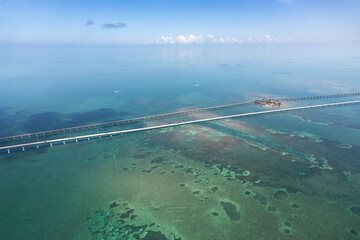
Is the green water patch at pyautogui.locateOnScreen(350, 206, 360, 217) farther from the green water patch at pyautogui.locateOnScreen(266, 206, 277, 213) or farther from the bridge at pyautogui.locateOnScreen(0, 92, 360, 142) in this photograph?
the bridge at pyautogui.locateOnScreen(0, 92, 360, 142)

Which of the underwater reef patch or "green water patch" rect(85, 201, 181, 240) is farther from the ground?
the underwater reef patch

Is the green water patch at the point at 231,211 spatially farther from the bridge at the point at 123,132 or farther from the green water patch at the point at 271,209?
the bridge at the point at 123,132

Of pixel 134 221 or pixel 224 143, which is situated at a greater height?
pixel 224 143

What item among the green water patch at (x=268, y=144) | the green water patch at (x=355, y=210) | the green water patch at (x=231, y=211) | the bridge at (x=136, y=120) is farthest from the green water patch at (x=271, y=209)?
the bridge at (x=136, y=120)

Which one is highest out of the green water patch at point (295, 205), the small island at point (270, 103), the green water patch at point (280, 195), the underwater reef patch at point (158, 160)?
the small island at point (270, 103)

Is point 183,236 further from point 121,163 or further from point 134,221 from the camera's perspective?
point 121,163

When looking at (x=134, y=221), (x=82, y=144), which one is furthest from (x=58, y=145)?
(x=134, y=221)

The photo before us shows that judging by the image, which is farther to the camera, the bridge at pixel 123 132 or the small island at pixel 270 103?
the small island at pixel 270 103

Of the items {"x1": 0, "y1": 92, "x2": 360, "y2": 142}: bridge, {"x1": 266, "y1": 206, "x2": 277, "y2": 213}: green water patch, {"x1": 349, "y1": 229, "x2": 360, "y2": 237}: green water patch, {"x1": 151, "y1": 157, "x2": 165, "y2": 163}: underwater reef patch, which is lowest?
{"x1": 349, "y1": 229, "x2": 360, "y2": 237}: green water patch

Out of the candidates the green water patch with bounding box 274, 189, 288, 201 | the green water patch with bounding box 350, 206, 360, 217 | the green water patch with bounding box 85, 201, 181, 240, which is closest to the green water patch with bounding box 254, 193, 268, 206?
the green water patch with bounding box 274, 189, 288, 201
